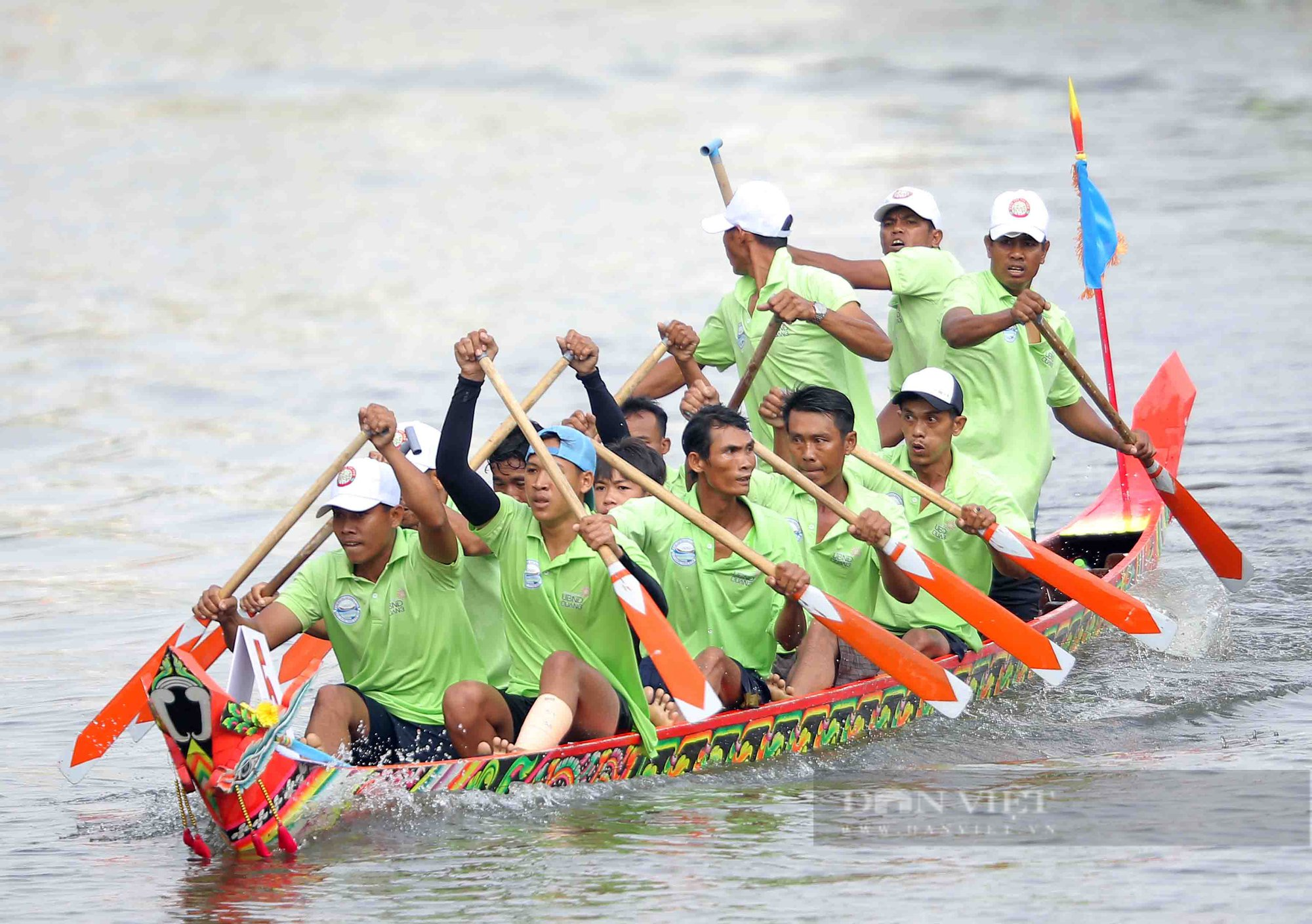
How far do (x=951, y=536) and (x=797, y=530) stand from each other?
0.81 m

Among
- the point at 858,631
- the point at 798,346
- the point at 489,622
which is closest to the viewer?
the point at 489,622

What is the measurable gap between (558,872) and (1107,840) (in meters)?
1.81

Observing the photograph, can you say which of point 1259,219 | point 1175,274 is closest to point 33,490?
point 1175,274

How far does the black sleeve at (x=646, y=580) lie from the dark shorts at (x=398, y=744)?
841 millimetres

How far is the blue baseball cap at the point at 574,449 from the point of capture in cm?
694

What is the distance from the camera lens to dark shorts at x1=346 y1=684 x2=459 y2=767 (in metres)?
6.67

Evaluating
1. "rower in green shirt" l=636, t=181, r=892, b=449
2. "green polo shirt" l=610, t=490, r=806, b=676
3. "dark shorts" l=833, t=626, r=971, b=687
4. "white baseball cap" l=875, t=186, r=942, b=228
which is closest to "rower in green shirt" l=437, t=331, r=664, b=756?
"green polo shirt" l=610, t=490, r=806, b=676

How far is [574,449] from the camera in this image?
696cm

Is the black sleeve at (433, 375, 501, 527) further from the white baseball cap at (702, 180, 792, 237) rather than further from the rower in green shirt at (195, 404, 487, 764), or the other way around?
the white baseball cap at (702, 180, 792, 237)

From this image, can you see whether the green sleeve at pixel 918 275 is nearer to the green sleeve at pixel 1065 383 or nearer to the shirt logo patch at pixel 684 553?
the green sleeve at pixel 1065 383

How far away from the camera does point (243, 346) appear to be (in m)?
19.5

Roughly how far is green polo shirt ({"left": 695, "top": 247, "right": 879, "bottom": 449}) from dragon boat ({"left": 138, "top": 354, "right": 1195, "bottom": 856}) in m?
1.27

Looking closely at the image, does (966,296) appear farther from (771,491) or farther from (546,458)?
(546,458)

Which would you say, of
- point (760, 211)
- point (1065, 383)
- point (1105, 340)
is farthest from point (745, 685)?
point (1105, 340)
